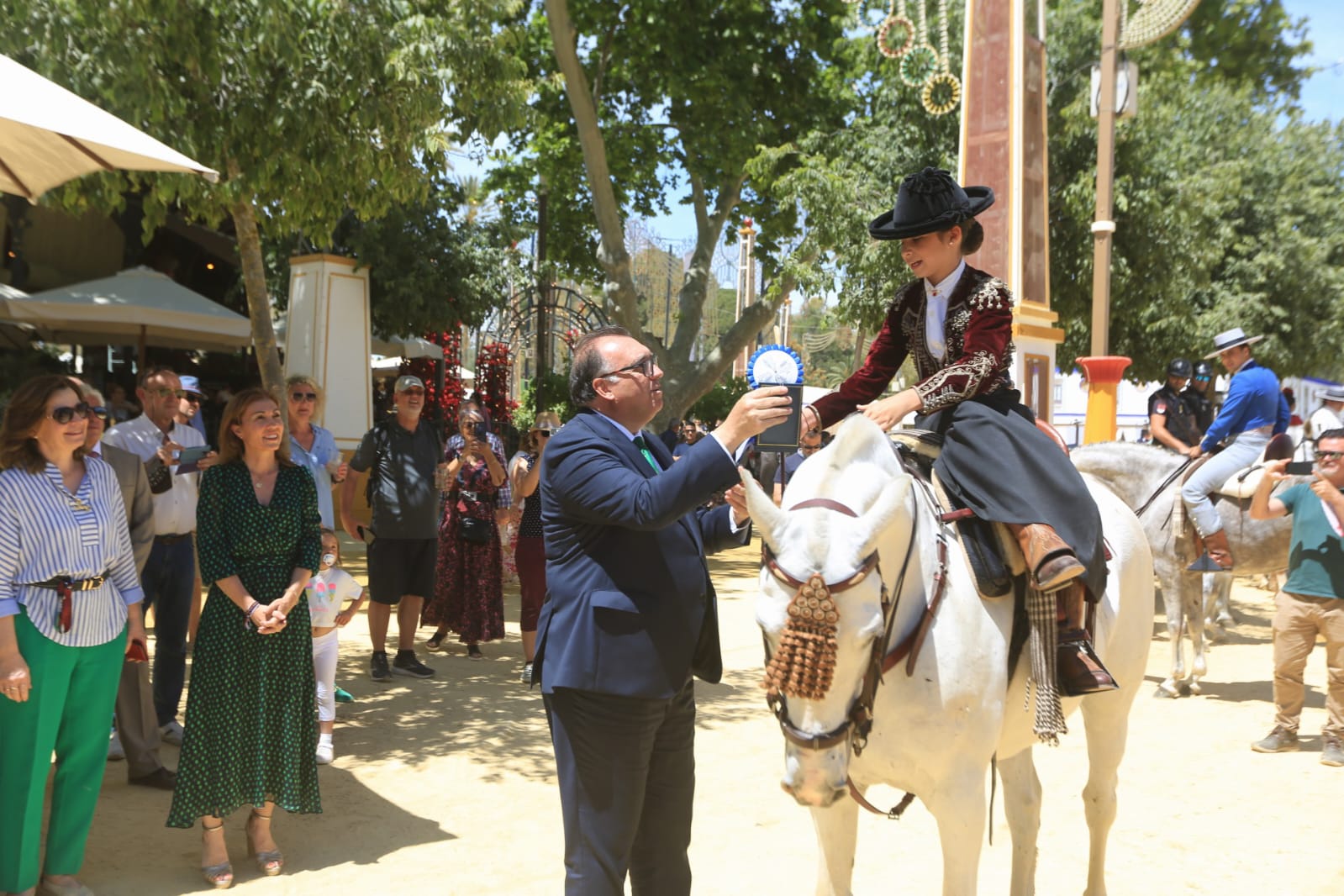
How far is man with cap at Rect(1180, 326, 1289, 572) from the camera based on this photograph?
341 inches

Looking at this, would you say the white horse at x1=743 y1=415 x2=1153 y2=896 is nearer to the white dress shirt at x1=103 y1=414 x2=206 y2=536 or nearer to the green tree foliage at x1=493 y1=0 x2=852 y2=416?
the white dress shirt at x1=103 y1=414 x2=206 y2=536

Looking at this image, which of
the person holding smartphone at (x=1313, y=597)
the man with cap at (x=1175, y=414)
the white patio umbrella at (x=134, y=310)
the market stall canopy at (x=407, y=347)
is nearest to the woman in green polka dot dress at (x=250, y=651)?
the person holding smartphone at (x=1313, y=597)

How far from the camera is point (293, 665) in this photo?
4816 mm

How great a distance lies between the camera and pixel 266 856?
4.75 metres

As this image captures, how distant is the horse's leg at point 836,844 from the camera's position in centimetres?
349

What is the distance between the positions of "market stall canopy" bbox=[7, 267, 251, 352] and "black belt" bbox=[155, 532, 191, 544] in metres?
8.87

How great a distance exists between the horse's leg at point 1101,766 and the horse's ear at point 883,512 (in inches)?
85.3

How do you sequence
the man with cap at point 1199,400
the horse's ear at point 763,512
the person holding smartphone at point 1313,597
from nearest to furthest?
1. the horse's ear at point 763,512
2. the person holding smartphone at point 1313,597
3. the man with cap at point 1199,400

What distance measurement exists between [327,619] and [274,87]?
A: 3638 millimetres

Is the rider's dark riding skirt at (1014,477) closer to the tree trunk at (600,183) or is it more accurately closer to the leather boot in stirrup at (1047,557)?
the leather boot in stirrup at (1047,557)

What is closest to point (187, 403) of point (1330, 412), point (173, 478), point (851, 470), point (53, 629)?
point (173, 478)

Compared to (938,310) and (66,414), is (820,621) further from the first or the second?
(66,414)

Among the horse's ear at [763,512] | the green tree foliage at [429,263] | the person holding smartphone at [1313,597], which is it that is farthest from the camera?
the green tree foliage at [429,263]

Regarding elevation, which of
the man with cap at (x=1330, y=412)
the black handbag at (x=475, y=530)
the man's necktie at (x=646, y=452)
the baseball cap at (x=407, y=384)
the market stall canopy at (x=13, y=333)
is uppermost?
the market stall canopy at (x=13, y=333)
